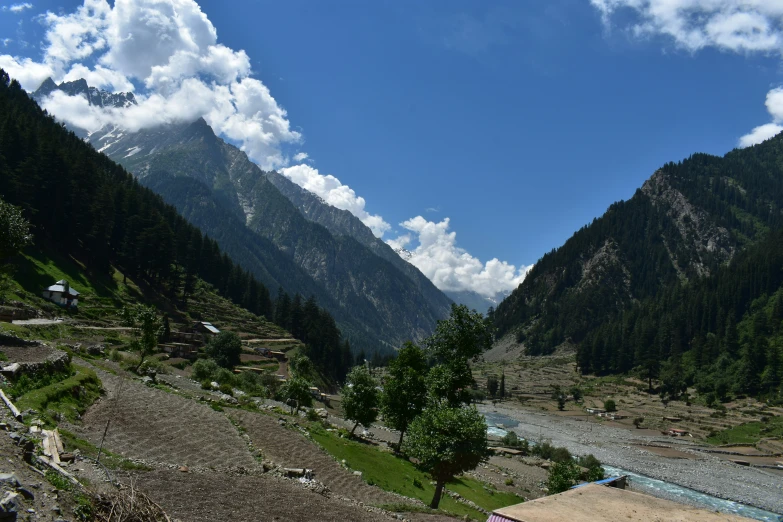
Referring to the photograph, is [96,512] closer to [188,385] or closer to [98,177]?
[188,385]

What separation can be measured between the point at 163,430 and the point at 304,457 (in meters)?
8.95

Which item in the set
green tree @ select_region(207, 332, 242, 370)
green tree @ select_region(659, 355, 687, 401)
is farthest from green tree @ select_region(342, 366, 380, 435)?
green tree @ select_region(659, 355, 687, 401)

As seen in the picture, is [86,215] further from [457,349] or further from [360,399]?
[457,349]

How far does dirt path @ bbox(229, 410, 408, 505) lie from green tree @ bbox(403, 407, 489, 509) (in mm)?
3179

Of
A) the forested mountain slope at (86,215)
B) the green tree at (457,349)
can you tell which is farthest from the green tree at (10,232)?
the forested mountain slope at (86,215)

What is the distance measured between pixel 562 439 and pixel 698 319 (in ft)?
391

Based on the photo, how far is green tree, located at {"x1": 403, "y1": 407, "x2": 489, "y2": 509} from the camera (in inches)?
1094

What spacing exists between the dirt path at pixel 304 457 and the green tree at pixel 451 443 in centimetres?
318

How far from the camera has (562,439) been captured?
85062 millimetres

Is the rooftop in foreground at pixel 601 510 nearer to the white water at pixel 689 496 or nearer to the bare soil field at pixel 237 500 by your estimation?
the bare soil field at pixel 237 500

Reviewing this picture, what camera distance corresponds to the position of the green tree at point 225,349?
7362 centimetres

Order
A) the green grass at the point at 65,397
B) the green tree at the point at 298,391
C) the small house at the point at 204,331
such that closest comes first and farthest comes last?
1. the green grass at the point at 65,397
2. the green tree at the point at 298,391
3. the small house at the point at 204,331

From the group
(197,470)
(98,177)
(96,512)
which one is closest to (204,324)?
(98,177)

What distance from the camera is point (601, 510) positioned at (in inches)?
475
